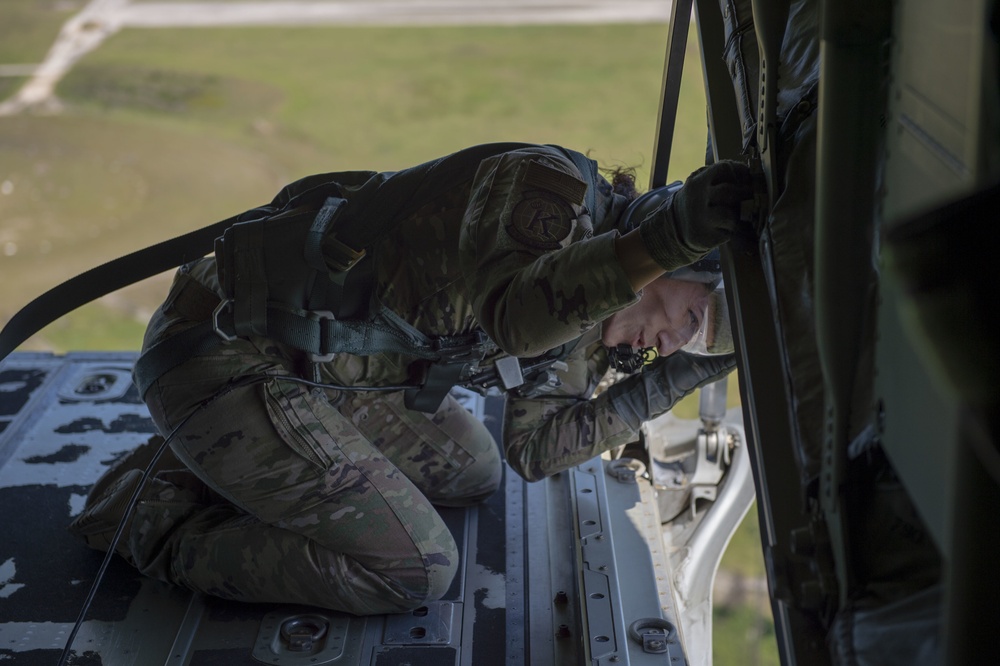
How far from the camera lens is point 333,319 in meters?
2.36

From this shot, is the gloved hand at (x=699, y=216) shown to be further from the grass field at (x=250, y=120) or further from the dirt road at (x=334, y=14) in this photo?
the dirt road at (x=334, y=14)

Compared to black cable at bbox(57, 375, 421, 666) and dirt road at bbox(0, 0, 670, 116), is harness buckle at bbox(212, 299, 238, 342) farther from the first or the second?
dirt road at bbox(0, 0, 670, 116)

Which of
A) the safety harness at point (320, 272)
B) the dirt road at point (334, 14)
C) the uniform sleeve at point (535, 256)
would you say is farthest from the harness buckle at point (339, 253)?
the dirt road at point (334, 14)

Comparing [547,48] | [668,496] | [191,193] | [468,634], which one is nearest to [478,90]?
[547,48]

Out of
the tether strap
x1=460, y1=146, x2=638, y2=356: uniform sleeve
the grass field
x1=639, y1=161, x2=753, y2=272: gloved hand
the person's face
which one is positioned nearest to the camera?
x1=639, y1=161, x2=753, y2=272: gloved hand

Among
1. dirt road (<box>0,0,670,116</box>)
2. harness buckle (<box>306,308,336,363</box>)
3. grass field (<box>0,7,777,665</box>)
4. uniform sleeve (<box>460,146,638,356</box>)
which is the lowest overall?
uniform sleeve (<box>460,146,638,356</box>)

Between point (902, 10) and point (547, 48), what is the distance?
12.6 meters

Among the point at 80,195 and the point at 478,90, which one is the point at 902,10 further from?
the point at 478,90

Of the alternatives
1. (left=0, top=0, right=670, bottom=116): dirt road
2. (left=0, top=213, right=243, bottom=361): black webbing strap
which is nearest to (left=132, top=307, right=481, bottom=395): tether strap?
(left=0, top=213, right=243, bottom=361): black webbing strap

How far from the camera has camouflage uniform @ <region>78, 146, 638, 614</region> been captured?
2070 millimetres

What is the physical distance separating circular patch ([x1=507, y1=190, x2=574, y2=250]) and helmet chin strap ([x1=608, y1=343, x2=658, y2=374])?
2.15 ft

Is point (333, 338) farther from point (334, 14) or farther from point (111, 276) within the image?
point (334, 14)

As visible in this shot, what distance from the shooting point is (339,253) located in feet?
7.37

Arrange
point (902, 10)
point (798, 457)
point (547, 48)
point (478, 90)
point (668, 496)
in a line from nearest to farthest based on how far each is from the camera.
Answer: point (902, 10) → point (798, 457) → point (668, 496) → point (478, 90) → point (547, 48)
